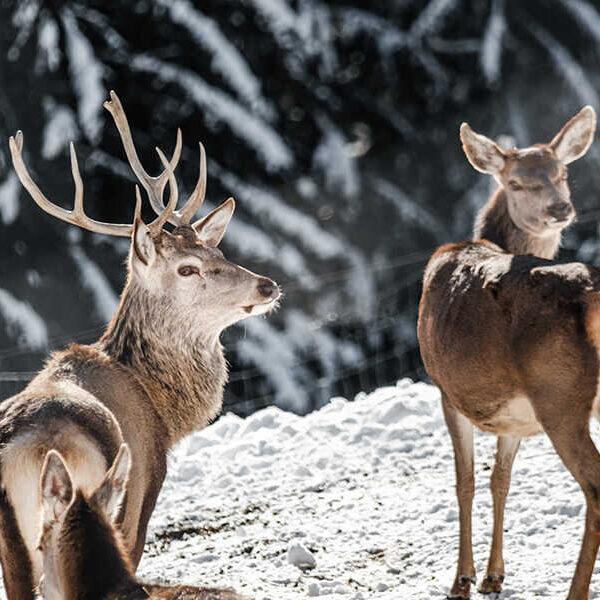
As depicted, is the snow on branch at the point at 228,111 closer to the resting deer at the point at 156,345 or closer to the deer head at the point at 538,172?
the deer head at the point at 538,172

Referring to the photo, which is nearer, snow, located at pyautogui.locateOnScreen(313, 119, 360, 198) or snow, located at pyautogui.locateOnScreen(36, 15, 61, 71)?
snow, located at pyautogui.locateOnScreen(36, 15, 61, 71)

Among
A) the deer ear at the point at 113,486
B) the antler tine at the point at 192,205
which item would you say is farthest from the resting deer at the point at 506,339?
the deer ear at the point at 113,486

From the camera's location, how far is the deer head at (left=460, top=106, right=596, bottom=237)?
6254 millimetres

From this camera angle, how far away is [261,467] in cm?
739

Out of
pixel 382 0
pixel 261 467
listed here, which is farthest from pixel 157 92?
pixel 261 467

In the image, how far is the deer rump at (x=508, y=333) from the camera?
4.49 meters

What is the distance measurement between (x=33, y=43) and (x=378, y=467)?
234 inches

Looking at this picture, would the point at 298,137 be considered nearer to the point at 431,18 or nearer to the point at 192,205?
the point at 431,18

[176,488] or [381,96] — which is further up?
[381,96]

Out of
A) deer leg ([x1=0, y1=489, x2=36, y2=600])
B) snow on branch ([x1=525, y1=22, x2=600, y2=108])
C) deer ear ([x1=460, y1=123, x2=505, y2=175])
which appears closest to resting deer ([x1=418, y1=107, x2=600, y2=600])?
deer ear ([x1=460, y1=123, x2=505, y2=175])

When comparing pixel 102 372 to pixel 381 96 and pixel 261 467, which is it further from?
pixel 381 96

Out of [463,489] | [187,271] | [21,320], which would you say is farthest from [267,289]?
[21,320]

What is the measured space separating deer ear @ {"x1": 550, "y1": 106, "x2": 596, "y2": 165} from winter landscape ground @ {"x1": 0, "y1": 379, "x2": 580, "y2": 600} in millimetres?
1574

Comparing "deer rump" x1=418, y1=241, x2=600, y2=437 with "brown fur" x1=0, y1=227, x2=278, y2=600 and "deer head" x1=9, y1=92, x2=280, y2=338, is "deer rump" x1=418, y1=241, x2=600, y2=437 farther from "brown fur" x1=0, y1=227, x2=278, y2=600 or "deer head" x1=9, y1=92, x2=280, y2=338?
"brown fur" x1=0, y1=227, x2=278, y2=600
